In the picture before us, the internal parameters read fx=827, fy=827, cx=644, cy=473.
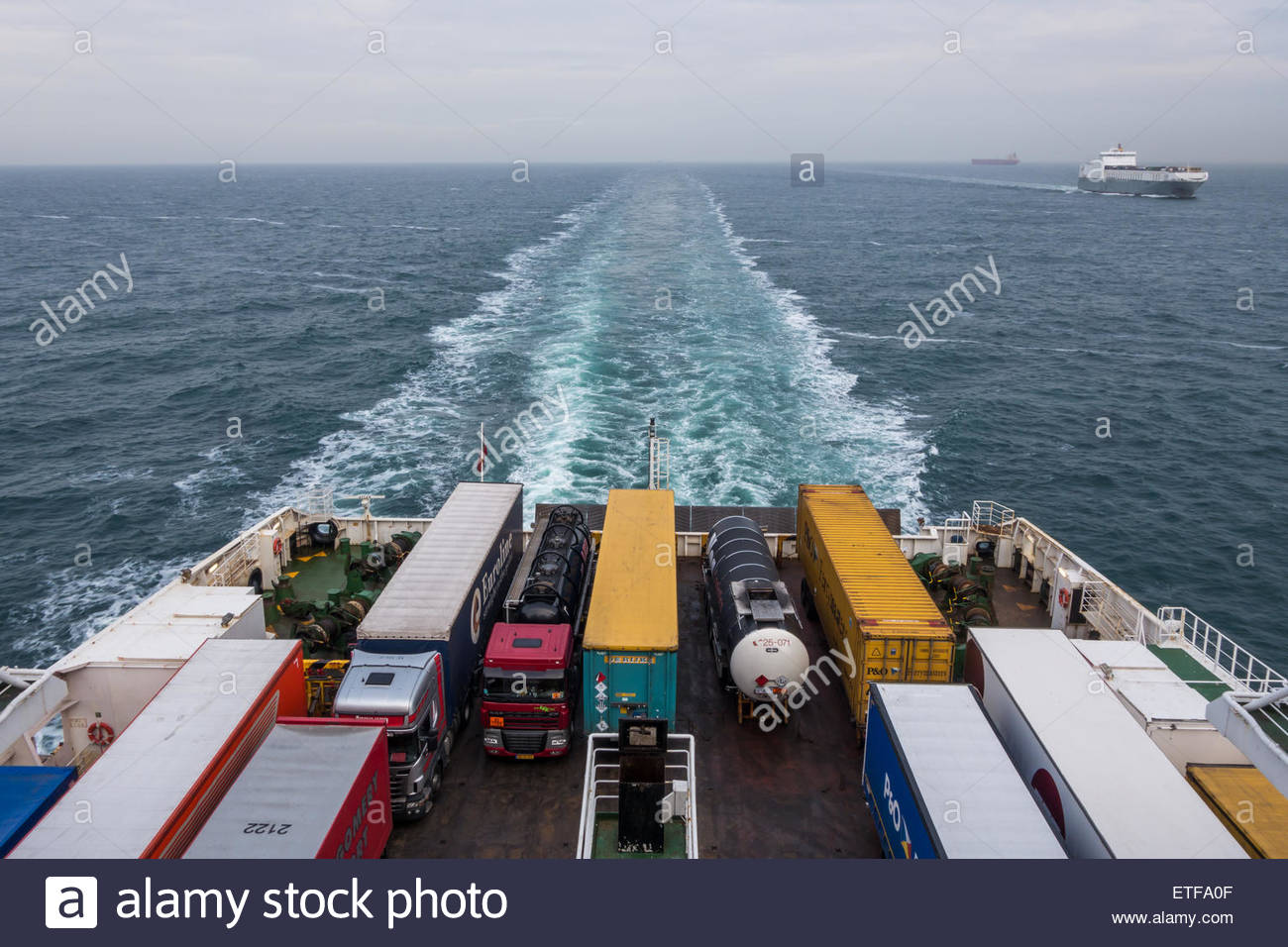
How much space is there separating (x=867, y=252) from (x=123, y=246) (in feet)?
373

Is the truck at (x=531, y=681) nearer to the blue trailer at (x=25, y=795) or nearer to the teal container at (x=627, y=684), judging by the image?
the teal container at (x=627, y=684)

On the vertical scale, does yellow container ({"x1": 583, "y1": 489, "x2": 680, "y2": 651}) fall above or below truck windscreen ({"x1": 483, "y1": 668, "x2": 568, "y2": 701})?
above

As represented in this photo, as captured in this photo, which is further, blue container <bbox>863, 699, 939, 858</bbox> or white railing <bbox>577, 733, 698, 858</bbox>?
white railing <bbox>577, 733, 698, 858</bbox>

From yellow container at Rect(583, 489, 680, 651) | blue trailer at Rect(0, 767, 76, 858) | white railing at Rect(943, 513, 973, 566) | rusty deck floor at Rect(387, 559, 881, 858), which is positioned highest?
yellow container at Rect(583, 489, 680, 651)

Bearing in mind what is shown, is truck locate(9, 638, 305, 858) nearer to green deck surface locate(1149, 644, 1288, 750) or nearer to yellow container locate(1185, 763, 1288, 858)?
yellow container locate(1185, 763, 1288, 858)

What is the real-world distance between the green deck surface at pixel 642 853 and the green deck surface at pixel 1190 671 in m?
12.1

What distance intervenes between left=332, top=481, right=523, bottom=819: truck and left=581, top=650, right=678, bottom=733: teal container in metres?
3.09

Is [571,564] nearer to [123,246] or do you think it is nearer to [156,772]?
[156,772]

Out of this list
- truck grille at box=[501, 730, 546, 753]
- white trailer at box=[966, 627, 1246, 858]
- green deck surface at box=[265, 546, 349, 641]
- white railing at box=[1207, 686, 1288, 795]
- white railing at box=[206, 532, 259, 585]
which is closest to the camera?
white railing at box=[1207, 686, 1288, 795]

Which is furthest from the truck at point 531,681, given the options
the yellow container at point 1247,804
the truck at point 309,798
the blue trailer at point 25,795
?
the yellow container at point 1247,804

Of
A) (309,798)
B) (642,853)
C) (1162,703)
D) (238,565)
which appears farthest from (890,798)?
(238,565)

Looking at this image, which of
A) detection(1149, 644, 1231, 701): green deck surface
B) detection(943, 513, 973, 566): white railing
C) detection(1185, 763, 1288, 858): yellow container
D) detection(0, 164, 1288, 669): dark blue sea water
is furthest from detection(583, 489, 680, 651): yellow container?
detection(0, 164, 1288, 669): dark blue sea water

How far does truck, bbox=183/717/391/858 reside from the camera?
12.2 m

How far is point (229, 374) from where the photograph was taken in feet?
207
